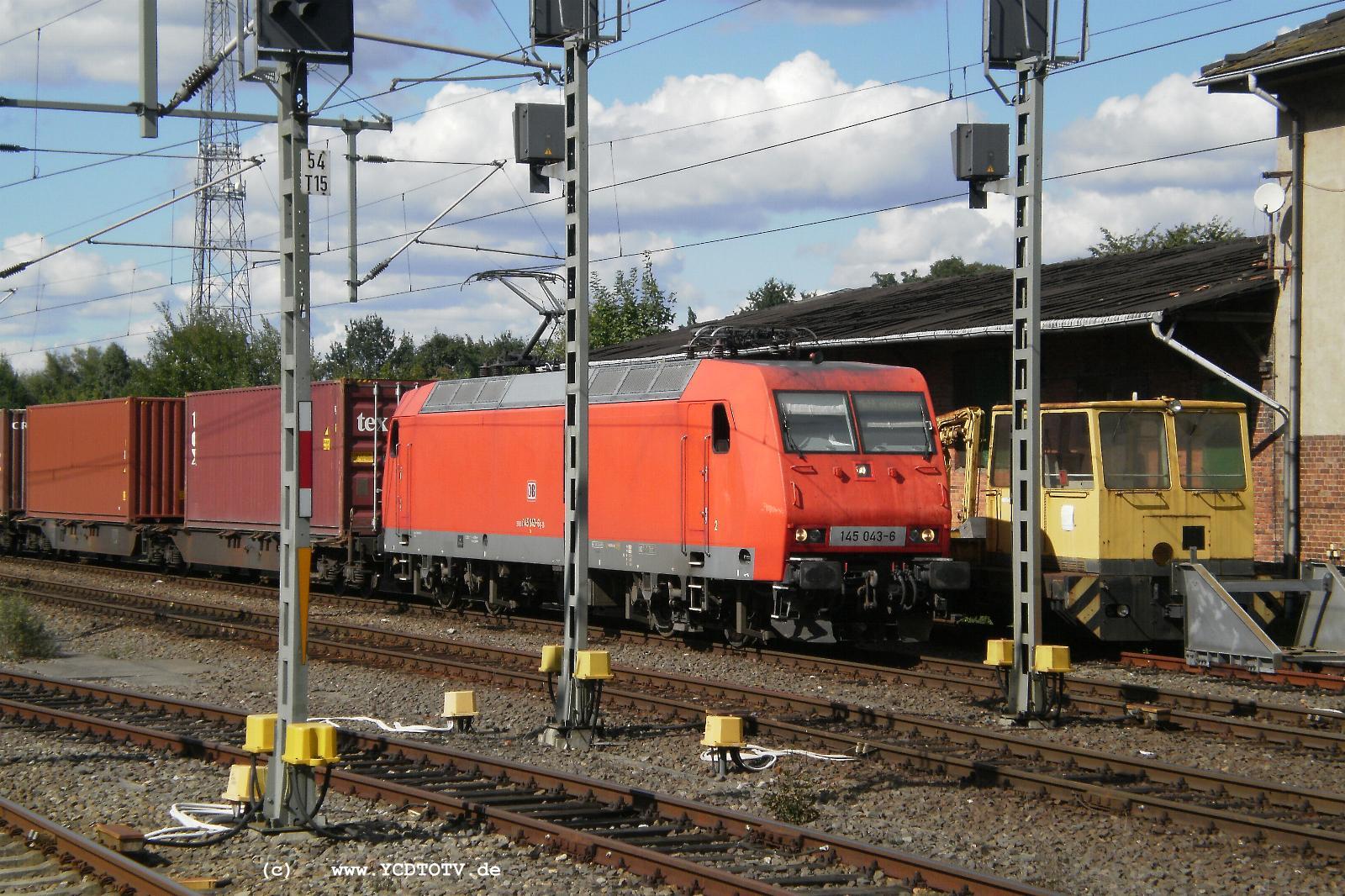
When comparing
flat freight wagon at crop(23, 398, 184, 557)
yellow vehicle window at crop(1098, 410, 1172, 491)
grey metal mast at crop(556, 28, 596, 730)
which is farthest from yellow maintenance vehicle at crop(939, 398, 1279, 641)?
flat freight wagon at crop(23, 398, 184, 557)

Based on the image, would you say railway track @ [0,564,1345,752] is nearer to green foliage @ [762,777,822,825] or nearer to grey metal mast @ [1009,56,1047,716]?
grey metal mast @ [1009,56,1047,716]

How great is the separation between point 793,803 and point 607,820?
3.71ft

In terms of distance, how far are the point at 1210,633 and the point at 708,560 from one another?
5.23 m

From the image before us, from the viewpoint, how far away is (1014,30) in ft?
38.7

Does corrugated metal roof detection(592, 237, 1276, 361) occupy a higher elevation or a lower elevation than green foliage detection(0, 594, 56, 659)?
higher

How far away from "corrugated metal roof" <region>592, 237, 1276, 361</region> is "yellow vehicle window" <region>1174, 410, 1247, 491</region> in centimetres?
181

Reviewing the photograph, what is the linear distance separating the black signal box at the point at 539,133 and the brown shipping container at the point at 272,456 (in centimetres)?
1288

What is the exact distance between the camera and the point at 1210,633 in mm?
14953

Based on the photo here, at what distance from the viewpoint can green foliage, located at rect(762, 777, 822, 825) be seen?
8.77 m

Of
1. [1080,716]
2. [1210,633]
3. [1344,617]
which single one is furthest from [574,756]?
[1344,617]

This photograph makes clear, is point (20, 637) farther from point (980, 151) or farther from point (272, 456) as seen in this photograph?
point (980, 151)

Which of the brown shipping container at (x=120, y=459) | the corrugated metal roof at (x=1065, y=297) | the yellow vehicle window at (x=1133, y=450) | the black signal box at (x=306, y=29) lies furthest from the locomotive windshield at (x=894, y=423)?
the brown shipping container at (x=120, y=459)

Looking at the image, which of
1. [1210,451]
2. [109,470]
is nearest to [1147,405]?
[1210,451]

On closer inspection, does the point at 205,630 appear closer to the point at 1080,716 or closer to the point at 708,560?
the point at 708,560
